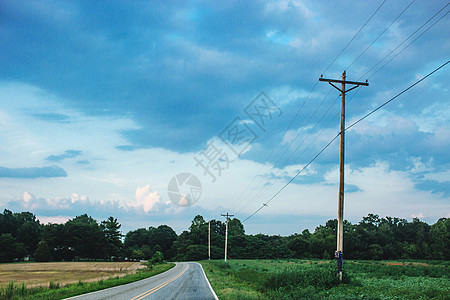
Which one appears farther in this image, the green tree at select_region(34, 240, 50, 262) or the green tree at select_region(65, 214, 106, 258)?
the green tree at select_region(65, 214, 106, 258)

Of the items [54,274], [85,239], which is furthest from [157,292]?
[85,239]

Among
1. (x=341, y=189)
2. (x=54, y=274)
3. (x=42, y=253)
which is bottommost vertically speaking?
(x=42, y=253)

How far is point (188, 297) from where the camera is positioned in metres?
16.4

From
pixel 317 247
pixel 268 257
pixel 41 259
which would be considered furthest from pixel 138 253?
pixel 317 247

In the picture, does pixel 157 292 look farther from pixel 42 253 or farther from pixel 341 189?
pixel 42 253

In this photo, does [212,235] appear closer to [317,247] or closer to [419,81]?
[317,247]

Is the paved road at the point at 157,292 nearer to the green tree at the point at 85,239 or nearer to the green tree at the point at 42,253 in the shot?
the green tree at the point at 42,253

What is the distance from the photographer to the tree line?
86.9 metres

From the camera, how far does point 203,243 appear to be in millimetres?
106625

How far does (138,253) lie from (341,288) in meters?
98.8

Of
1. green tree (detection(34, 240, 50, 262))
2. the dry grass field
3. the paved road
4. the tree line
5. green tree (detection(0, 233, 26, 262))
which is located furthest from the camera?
the tree line

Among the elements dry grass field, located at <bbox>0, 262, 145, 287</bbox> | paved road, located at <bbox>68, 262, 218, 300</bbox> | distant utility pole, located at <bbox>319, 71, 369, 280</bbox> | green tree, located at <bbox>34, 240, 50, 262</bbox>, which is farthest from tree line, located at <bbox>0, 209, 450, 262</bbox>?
distant utility pole, located at <bbox>319, 71, 369, 280</bbox>

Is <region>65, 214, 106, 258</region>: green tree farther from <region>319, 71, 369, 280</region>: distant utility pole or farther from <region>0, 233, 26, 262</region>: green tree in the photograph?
<region>319, 71, 369, 280</region>: distant utility pole

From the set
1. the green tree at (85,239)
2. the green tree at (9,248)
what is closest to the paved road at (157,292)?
the green tree at (9,248)
